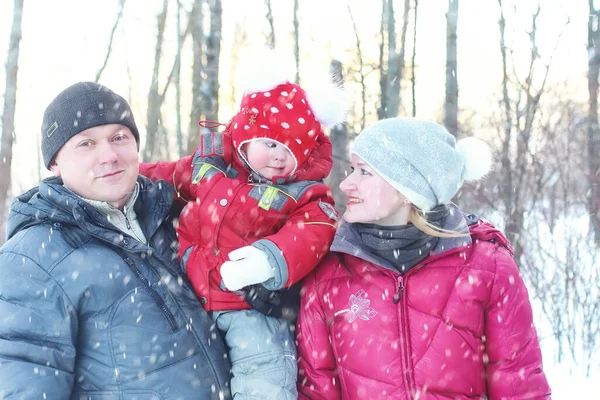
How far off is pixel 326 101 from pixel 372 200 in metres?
0.73

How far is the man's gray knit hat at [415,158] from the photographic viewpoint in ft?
8.77

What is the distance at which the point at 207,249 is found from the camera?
9.03ft

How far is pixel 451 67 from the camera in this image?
7.29 m

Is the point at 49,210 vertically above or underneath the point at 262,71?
underneath

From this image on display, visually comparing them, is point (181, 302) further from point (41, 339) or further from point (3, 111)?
point (3, 111)

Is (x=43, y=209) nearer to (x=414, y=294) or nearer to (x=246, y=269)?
(x=246, y=269)

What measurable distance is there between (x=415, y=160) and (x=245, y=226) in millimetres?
903

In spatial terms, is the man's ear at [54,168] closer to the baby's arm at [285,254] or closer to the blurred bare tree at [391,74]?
the baby's arm at [285,254]

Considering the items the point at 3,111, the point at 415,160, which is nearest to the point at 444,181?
the point at 415,160

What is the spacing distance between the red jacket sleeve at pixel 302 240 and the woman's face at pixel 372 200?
0.52 feet

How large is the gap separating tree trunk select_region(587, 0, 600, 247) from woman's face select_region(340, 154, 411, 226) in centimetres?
481

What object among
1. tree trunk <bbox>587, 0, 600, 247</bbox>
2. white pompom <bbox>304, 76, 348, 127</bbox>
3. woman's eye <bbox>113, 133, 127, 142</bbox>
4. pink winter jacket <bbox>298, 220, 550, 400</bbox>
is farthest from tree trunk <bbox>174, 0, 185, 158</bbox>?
pink winter jacket <bbox>298, 220, 550, 400</bbox>

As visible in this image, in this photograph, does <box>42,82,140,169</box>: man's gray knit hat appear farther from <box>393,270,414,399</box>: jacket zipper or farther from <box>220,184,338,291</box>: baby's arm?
<box>393,270,414,399</box>: jacket zipper

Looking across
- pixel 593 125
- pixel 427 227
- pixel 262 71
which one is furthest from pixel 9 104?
pixel 593 125
